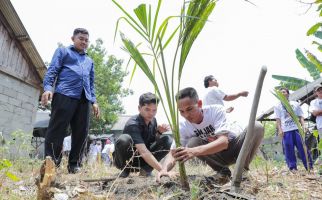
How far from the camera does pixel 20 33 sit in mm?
7035

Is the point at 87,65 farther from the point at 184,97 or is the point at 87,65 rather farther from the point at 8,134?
the point at 8,134

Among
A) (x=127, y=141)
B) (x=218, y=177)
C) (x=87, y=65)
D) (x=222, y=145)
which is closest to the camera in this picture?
(x=222, y=145)

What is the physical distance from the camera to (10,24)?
22.5 ft

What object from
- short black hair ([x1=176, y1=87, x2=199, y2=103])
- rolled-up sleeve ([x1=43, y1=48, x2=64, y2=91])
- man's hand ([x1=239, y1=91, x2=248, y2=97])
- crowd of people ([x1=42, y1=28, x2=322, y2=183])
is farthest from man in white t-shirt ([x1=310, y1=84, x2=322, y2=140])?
rolled-up sleeve ([x1=43, y1=48, x2=64, y2=91])

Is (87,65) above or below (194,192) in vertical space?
above

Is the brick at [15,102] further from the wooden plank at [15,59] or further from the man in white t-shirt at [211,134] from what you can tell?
the man in white t-shirt at [211,134]

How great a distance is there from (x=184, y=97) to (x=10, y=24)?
6.16 meters

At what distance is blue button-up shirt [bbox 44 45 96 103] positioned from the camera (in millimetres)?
3006

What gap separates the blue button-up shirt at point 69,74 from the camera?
301 cm

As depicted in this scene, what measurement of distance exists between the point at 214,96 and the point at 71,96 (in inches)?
67.6

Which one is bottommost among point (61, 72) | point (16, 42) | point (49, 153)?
point (49, 153)

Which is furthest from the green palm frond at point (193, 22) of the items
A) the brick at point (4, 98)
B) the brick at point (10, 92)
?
the brick at point (10, 92)

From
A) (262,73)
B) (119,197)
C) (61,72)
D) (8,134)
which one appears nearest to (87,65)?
(61,72)

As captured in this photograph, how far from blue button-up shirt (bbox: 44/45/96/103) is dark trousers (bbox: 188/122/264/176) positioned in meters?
1.33
